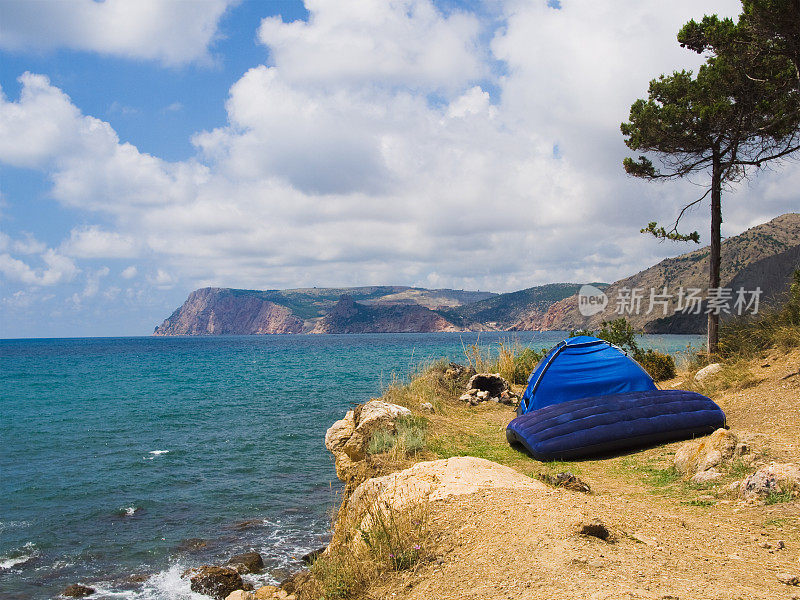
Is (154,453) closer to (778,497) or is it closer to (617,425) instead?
(617,425)

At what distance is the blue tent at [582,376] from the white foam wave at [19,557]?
32.1 feet

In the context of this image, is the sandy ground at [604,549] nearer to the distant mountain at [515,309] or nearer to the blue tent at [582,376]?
the blue tent at [582,376]

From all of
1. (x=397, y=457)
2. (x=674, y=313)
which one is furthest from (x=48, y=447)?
(x=674, y=313)

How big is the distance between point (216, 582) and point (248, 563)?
70 cm

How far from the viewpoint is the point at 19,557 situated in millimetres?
9344

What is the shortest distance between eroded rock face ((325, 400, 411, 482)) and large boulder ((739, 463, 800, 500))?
5577 mm

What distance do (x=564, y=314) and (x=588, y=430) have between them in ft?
388

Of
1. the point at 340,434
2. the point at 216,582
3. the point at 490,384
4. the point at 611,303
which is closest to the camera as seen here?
the point at 216,582

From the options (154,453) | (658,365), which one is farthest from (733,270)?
(154,453)

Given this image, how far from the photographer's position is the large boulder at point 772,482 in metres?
5.05

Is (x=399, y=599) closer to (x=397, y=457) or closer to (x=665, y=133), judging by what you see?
(x=397, y=457)

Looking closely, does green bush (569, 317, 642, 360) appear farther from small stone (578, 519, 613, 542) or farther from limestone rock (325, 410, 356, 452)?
small stone (578, 519, 613, 542)

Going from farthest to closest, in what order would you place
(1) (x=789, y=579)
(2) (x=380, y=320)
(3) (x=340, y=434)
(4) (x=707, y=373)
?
(2) (x=380, y=320) → (4) (x=707, y=373) → (3) (x=340, y=434) → (1) (x=789, y=579)

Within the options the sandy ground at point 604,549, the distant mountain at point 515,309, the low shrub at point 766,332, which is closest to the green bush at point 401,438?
the sandy ground at point 604,549
